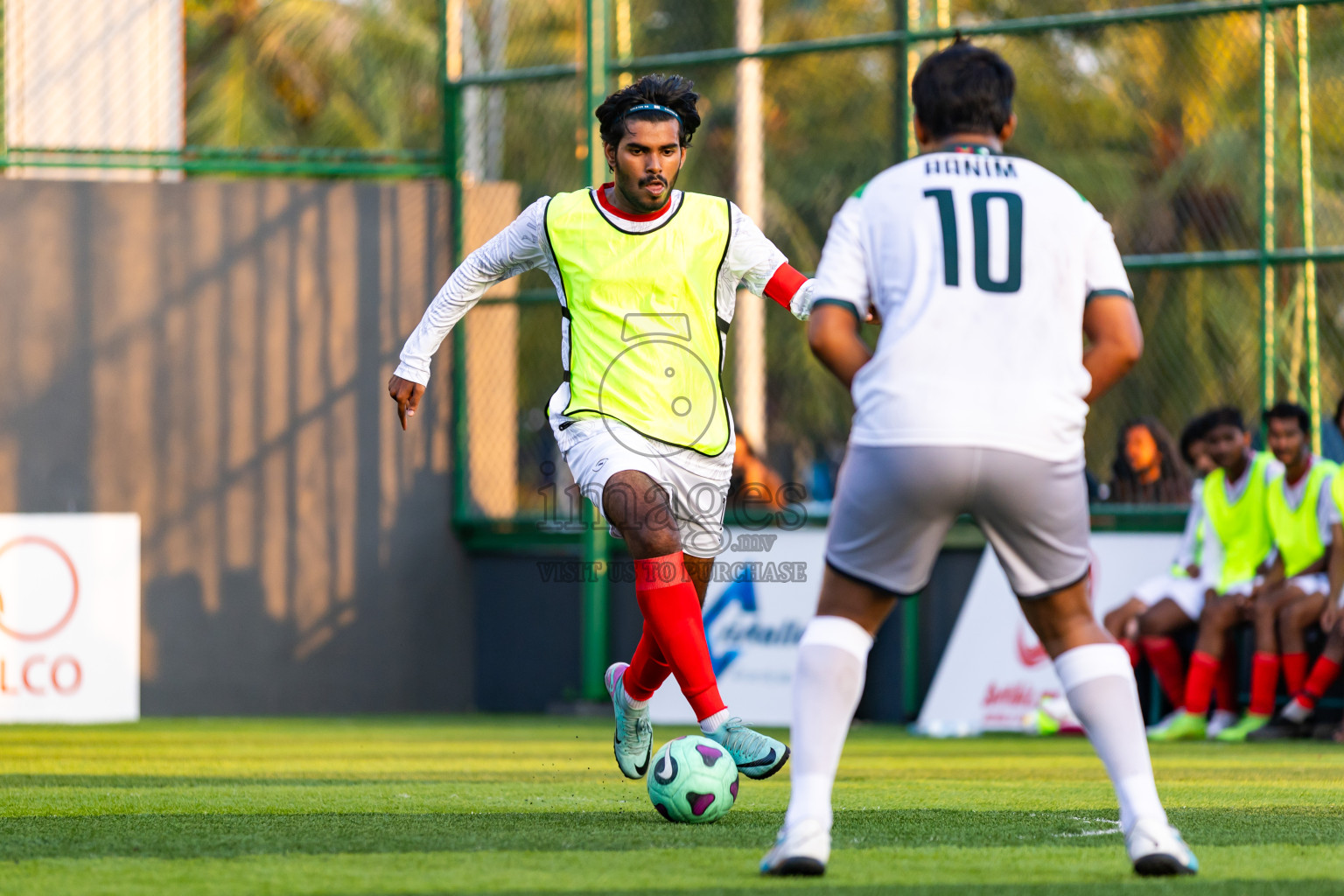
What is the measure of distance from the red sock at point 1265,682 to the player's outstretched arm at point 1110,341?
6204 mm

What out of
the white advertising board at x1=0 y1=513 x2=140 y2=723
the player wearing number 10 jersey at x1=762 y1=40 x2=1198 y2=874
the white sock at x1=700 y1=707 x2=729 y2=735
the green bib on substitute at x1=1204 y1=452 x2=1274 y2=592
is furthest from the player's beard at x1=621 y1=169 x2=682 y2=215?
the white advertising board at x1=0 y1=513 x2=140 y2=723

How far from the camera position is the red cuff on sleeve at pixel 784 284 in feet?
20.0

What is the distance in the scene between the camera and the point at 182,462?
12375 mm

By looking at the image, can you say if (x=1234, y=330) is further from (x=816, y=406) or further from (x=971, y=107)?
(x=971, y=107)

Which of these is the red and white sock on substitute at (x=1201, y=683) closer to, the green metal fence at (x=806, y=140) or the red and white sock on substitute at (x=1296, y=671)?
the red and white sock on substitute at (x=1296, y=671)

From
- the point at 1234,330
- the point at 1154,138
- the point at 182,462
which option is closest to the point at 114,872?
the point at 182,462

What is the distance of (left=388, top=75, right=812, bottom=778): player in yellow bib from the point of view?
5.93m

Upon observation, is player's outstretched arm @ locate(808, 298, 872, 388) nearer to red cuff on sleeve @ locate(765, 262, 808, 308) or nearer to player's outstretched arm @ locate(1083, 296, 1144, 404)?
player's outstretched arm @ locate(1083, 296, 1144, 404)

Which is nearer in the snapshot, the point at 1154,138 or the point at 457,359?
the point at 457,359

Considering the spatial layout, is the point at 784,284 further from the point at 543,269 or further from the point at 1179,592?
the point at 1179,592

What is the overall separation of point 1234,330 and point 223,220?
396 inches

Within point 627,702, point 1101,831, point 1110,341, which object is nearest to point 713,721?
point 627,702

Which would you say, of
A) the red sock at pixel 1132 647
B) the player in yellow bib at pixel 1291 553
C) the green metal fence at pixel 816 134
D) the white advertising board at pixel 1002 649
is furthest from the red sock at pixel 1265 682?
the green metal fence at pixel 816 134

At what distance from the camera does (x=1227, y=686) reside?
10047 millimetres
